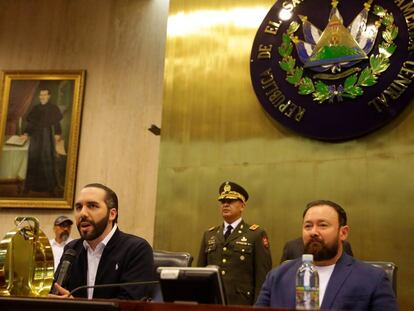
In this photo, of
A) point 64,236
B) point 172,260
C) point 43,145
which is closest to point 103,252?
point 172,260

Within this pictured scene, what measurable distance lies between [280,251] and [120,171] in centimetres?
331

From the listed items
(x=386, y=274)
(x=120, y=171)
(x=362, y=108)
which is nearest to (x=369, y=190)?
(x=362, y=108)

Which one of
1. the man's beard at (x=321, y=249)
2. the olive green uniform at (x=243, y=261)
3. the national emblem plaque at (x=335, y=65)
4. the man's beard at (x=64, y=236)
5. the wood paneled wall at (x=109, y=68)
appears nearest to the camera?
the man's beard at (x=321, y=249)

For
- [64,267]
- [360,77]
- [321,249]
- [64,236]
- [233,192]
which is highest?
[360,77]

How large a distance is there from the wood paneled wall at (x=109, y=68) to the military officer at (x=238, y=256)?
9.38 ft

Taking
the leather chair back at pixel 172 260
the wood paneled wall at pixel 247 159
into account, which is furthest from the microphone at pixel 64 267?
the wood paneled wall at pixel 247 159

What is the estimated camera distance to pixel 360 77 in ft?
16.7

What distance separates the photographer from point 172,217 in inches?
228

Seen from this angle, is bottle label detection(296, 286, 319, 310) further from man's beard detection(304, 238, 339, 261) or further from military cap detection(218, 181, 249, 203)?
military cap detection(218, 181, 249, 203)

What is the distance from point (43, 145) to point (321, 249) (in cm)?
592

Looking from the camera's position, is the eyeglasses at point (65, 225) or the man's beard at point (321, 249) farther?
the eyeglasses at point (65, 225)

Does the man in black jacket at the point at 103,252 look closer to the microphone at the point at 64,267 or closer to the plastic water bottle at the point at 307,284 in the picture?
the microphone at the point at 64,267

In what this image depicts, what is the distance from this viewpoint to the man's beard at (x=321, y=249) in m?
2.80

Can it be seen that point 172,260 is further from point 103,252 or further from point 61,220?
point 61,220
